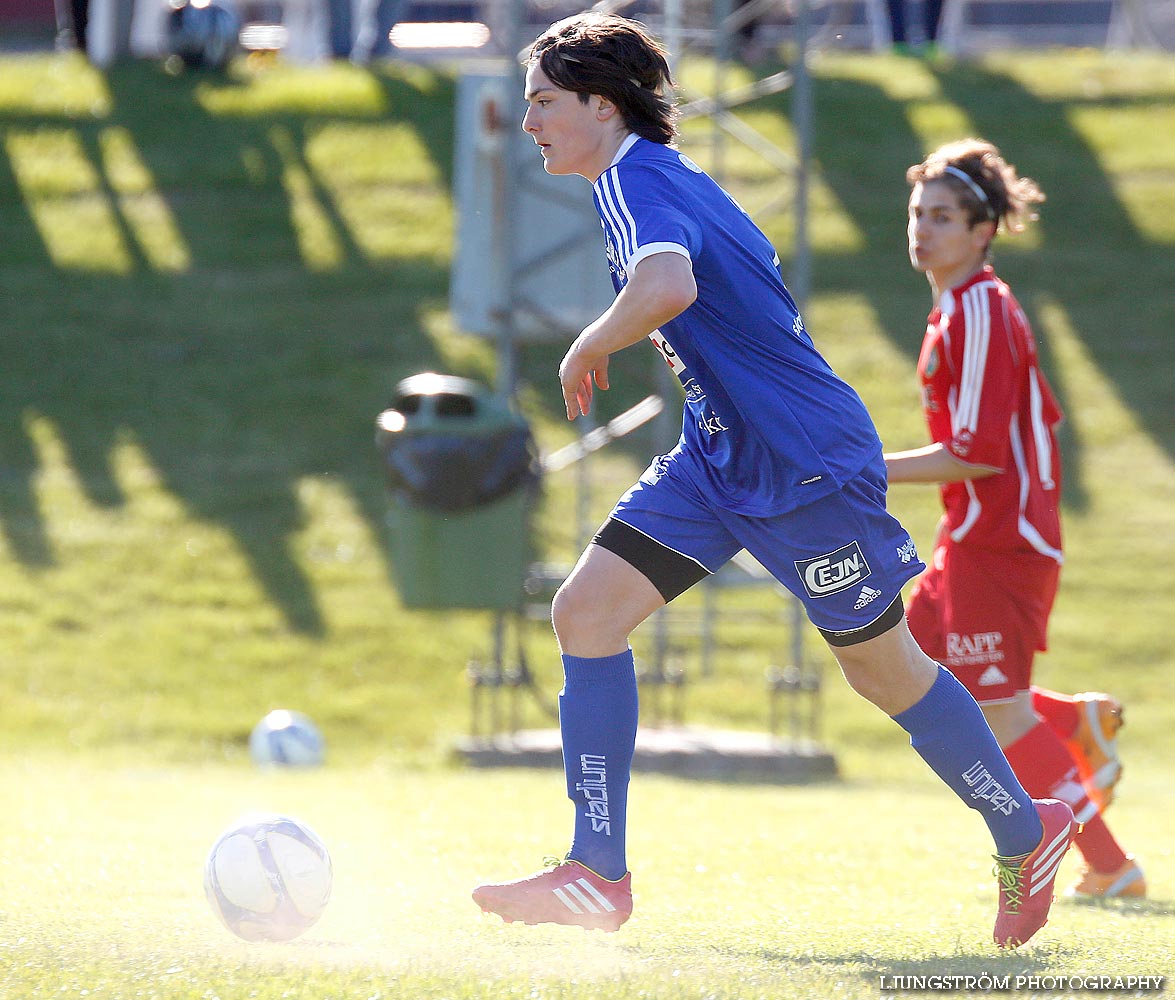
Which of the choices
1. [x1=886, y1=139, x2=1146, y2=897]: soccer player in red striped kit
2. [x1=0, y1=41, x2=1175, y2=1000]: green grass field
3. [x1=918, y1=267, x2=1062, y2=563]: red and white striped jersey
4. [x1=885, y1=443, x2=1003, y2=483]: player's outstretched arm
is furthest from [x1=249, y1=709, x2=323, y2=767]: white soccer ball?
[x1=885, y1=443, x2=1003, y2=483]: player's outstretched arm

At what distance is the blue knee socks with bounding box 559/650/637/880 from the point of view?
3.56 m

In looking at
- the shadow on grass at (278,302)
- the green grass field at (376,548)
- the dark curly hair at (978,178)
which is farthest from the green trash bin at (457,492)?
the dark curly hair at (978,178)

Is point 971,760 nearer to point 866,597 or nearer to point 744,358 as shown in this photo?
point 866,597

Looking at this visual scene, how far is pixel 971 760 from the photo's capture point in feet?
11.9

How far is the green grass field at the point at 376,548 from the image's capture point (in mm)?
3643

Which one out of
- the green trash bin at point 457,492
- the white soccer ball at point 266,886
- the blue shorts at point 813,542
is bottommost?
the green trash bin at point 457,492

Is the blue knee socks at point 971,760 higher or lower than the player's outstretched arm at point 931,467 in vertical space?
lower

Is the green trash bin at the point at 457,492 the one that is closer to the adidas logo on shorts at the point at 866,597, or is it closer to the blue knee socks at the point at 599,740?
the blue knee socks at the point at 599,740

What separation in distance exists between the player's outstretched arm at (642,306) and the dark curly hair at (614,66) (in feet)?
1.47

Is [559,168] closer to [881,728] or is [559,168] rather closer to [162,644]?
[881,728]

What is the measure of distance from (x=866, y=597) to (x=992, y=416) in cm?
106

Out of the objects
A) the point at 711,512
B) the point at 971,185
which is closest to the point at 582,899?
the point at 711,512

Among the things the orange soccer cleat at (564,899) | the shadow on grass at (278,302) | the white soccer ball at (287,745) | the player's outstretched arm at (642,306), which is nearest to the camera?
the player's outstretched arm at (642,306)

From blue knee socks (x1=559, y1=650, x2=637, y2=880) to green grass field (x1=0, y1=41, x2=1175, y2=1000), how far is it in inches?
10.6
